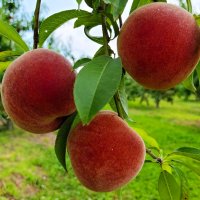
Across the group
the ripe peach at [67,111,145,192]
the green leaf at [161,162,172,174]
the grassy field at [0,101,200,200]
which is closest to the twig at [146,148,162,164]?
the green leaf at [161,162,172,174]

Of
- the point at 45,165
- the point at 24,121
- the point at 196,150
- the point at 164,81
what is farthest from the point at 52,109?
the point at 45,165

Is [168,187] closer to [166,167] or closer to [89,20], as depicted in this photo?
[166,167]

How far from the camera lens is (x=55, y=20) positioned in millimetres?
669

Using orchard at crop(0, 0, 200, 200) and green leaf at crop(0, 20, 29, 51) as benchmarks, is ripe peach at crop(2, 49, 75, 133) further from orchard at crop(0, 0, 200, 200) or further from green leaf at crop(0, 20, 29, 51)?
green leaf at crop(0, 20, 29, 51)

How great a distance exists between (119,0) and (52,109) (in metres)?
0.17

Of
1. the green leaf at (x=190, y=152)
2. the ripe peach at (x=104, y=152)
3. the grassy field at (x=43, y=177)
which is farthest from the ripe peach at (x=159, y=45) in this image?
the grassy field at (x=43, y=177)

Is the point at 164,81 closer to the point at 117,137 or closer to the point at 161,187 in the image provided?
the point at 117,137

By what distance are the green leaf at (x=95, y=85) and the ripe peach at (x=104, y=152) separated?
11 centimetres

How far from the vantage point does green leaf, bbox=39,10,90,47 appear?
0.63 meters

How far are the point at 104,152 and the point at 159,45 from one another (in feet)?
0.58

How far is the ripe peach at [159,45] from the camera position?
509mm

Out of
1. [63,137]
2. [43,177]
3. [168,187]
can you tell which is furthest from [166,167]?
[43,177]

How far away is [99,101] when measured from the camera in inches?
17.6

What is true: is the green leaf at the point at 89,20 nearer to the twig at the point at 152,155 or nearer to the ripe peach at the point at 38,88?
the ripe peach at the point at 38,88
